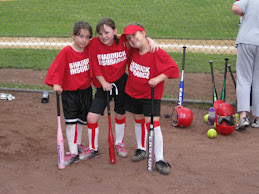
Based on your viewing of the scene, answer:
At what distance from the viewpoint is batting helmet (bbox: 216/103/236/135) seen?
199 inches

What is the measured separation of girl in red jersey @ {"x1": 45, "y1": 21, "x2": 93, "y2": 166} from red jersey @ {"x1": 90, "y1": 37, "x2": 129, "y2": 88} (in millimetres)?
96

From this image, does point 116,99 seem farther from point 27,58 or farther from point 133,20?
point 133,20

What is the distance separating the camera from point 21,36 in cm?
1162

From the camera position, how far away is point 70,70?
161 inches

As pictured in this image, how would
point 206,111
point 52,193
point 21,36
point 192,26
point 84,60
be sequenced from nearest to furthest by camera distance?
point 52,193
point 84,60
point 206,111
point 21,36
point 192,26

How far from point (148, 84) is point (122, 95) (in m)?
0.45

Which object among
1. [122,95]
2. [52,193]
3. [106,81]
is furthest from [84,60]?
[52,193]

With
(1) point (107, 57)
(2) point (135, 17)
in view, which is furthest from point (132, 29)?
(2) point (135, 17)

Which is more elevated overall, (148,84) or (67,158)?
(148,84)

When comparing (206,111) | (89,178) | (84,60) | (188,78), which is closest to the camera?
(89,178)

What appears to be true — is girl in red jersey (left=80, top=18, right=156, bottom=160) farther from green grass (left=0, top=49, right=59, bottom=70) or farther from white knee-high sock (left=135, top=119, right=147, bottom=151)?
green grass (left=0, top=49, right=59, bottom=70)

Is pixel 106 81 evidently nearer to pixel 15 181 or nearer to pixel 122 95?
pixel 122 95

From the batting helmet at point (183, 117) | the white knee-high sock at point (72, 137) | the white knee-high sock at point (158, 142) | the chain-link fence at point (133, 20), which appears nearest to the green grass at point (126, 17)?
the chain-link fence at point (133, 20)

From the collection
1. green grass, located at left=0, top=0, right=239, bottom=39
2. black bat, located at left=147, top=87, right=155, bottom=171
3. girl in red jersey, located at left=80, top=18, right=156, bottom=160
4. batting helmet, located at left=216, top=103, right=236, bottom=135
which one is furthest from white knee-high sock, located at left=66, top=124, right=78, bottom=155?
green grass, located at left=0, top=0, right=239, bottom=39
